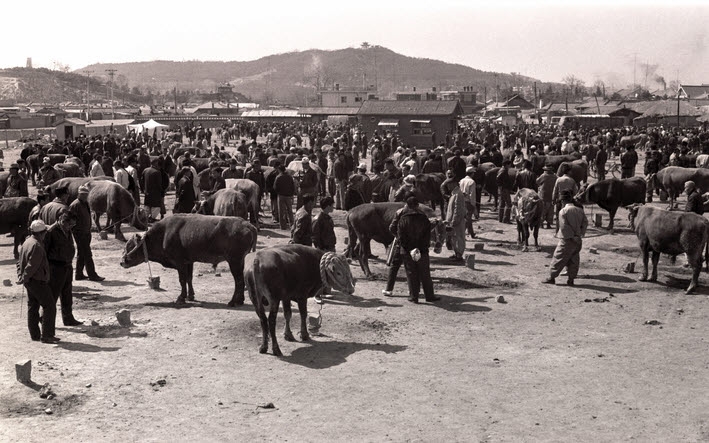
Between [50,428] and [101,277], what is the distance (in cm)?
766

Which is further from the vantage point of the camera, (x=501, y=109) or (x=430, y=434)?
(x=501, y=109)

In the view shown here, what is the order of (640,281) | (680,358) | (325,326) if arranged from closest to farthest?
1. (680,358)
2. (325,326)
3. (640,281)

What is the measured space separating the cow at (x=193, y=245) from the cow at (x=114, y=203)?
18.9ft

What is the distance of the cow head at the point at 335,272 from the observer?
11.5 meters

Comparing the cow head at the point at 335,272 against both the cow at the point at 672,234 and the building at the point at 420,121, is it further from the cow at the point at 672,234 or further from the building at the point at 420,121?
the building at the point at 420,121

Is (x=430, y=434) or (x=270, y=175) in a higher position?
(x=270, y=175)

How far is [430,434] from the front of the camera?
28.0 ft

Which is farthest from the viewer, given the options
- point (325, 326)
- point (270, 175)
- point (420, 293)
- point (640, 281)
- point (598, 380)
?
point (270, 175)

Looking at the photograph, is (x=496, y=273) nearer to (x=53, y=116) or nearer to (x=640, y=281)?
(x=640, y=281)

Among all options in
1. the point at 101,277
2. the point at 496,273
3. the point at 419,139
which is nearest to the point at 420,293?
the point at 496,273

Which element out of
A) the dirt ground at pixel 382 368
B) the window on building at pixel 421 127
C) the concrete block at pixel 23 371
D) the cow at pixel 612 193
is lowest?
the dirt ground at pixel 382 368

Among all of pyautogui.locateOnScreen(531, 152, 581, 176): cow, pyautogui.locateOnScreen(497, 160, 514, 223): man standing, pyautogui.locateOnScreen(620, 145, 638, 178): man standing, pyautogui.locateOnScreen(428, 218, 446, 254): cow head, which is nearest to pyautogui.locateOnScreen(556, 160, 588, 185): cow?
pyautogui.locateOnScreen(531, 152, 581, 176): cow

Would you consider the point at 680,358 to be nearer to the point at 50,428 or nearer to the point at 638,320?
the point at 638,320

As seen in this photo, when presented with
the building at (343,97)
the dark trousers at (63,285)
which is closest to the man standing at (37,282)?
the dark trousers at (63,285)
